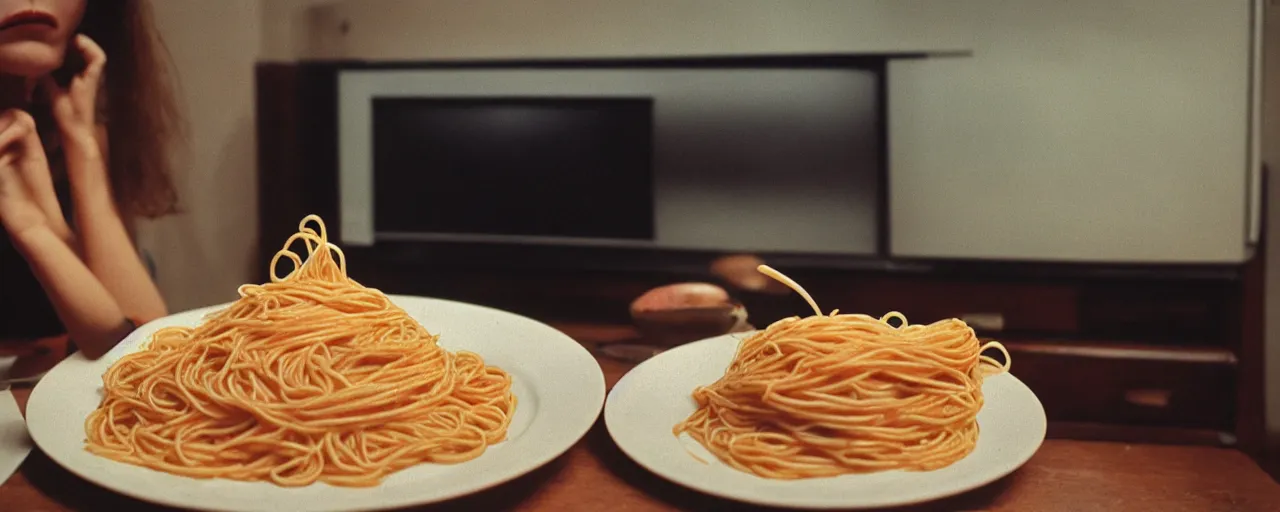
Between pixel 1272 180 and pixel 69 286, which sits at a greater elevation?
pixel 1272 180

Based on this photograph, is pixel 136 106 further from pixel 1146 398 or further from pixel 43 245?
pixel 1146 398

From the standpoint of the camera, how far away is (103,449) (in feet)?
2.65

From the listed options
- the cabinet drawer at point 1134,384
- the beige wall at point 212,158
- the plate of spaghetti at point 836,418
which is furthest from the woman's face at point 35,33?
the cabinet drawer at point 1134,384

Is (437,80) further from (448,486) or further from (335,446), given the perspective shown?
(448,486)

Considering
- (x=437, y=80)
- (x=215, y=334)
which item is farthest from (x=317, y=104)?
(x=215, y=334)

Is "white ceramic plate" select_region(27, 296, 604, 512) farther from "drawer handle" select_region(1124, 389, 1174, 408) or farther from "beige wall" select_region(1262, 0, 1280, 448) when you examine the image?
"beige wall" select_region(1262, 0, 1280, 448)

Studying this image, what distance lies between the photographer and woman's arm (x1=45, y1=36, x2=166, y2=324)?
49.7 inches

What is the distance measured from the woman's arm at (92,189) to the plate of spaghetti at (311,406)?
27 cm

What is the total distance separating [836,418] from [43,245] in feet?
3.66

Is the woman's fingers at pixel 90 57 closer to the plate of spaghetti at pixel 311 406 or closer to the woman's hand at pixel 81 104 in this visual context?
the woman's hand at pixel 81 104

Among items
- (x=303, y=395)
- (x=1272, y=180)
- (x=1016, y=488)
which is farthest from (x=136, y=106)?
(x=1272, y=180)

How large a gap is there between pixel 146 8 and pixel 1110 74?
1647mm

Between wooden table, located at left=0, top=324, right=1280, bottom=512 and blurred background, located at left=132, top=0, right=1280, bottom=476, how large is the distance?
→ 2.60 ft

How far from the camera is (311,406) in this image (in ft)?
2.81
